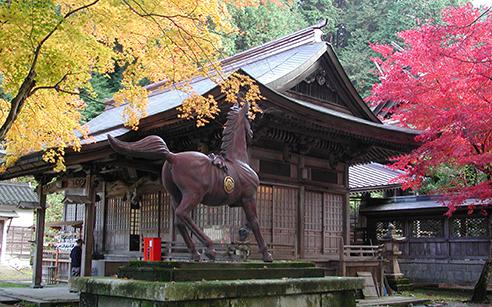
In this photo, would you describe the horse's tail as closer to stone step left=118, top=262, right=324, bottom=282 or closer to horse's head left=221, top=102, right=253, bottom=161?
horse's head left=221, top=102, right=253, bottom=161

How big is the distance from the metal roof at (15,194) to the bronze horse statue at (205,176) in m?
28.8

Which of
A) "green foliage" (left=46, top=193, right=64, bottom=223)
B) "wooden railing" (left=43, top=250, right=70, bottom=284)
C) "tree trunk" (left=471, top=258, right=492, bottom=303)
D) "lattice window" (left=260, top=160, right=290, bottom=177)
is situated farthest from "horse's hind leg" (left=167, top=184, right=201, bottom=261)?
"green foliage" (left=46, top=193, right=64, bottom=223)

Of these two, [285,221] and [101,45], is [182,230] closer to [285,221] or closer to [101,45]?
[101,45]

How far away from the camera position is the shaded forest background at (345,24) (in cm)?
3519

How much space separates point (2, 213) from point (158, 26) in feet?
95.0

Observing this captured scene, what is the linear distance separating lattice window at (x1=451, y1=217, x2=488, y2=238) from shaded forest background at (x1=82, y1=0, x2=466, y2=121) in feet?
51.0

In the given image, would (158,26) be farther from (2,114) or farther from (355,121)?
(355,121)

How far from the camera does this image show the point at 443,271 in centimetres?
2005

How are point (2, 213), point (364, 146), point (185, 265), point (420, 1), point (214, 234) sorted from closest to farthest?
point (185, 265) → point (214, 234) → point (364, 146) → point (2, 213) → point (420, 1)

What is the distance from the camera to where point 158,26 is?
8555mm

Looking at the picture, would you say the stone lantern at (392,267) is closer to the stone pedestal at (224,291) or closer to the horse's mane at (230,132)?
the stone pedestal at (224,291)

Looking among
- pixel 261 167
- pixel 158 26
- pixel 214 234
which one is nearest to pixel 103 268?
pixel 214 234

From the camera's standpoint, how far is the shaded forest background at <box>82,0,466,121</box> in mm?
35188

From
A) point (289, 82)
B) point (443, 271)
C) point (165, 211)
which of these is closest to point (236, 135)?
point (289, 82)
